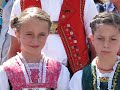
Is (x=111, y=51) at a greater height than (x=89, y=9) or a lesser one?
lesser

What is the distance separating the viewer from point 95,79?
2469mm

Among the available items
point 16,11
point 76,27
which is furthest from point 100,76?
point 16,11

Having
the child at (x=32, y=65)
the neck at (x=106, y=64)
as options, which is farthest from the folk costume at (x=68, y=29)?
the neck at (x=106, y=64)

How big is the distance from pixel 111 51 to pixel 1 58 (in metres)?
1.38

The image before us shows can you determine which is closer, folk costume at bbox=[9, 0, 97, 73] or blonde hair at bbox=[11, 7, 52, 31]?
blonde hair at bbox=[11, 7, 52, 31]

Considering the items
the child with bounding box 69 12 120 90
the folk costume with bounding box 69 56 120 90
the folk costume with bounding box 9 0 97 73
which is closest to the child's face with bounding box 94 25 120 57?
the child with bounding box 69 12 120 90

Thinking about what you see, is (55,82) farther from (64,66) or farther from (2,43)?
(2,43)

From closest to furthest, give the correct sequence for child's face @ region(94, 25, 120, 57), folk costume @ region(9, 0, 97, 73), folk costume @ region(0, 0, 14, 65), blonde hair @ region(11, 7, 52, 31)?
child's face @ region(94, 25, 120, 57)
blonde hair @ region(11, 7, 52, 31)
folk costume @ region(9, 0, 97, 73)
folk costume @ region(0, 0, 14, 65)

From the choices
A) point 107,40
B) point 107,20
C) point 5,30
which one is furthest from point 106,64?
point 5,30

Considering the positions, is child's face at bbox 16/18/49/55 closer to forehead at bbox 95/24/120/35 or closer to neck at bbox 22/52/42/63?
neck at bbox 22/52/42/63

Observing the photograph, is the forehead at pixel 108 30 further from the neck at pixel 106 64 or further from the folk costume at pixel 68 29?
the folk costume at pixel 68 29

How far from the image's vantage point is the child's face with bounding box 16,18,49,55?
2.49 meters

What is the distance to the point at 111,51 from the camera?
2.44 metres

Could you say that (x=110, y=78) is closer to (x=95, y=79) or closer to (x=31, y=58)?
(x=95, y=79)
